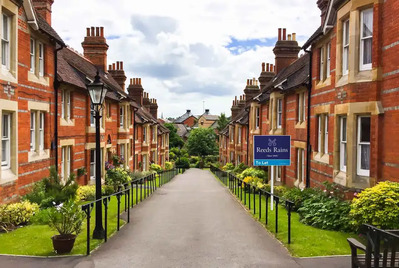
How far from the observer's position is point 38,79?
14.6 metres

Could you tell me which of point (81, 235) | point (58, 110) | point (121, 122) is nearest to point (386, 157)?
point (81, 235)

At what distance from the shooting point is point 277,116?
23.5 m

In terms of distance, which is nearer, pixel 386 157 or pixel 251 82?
pixel 386 157

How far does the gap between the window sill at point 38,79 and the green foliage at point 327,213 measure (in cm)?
1069

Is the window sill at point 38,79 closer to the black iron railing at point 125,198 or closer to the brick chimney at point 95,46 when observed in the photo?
the black iron railing at point 125,198

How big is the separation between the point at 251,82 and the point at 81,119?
29.5 m

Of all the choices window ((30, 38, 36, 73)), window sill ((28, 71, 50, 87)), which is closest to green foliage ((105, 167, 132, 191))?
window sill ((28, 71, 50, 87))

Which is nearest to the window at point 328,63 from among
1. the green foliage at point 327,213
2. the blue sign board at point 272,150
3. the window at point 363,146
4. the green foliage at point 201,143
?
the blue sign board at point 272,150

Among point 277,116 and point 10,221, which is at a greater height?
point 277,116

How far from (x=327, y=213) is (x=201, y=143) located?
62599mm

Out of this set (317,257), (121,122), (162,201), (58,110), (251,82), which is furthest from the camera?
(251,82)

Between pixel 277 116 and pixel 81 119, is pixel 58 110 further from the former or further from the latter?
pixel 277 116

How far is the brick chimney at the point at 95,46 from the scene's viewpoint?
27719 millimetres

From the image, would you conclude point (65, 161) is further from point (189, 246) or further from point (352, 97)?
point (352, 97)
